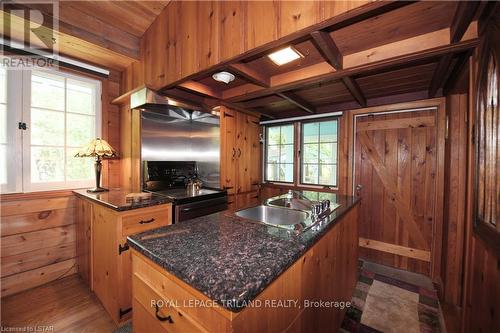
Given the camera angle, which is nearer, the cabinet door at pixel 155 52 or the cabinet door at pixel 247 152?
the cabinet door at pixel 155 52

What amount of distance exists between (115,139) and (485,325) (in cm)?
361

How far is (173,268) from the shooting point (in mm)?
726

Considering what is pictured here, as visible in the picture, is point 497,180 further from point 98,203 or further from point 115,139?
point 115,139

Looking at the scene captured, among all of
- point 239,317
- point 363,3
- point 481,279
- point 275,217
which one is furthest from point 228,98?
point 481,279

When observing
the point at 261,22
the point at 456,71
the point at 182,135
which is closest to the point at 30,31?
the point at 182,135

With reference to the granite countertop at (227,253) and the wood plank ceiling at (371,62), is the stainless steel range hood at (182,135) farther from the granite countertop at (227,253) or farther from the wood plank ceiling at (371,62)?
the granite countertop at (227,253)

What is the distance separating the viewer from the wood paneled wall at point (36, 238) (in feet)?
6.40

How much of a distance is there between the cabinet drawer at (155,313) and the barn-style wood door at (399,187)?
276 cm

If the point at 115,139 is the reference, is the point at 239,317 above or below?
below

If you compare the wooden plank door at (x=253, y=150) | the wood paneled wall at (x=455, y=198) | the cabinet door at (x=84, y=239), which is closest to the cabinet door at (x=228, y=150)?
the wooden plank door at (x=253, y=150)

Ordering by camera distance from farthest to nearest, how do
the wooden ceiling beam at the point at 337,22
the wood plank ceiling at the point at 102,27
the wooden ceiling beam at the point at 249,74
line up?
the wood plank ceiling at the point at 102,27 < the wooden ceiling beam at the point at 249,74 < the wooden ceiling beam at the point at 337,22

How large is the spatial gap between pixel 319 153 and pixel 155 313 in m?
2.96

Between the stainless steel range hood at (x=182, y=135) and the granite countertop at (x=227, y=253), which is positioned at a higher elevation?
the stainless steel range hood at (x=182, y=135)

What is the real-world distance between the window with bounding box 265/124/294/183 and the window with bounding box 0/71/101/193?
8.68 ft
